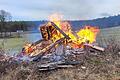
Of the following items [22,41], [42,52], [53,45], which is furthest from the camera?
[22,41]

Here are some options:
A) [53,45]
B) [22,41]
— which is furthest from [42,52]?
[22,41]

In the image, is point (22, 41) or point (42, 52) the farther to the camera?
point (22, 41)

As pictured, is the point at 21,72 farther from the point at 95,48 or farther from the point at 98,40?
the point at 98,40

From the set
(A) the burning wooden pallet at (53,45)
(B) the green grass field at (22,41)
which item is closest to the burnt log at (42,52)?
(A) the burning wooden pallet at (53,45)

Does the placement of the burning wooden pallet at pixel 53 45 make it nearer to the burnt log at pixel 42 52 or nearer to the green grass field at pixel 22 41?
the burnt log at pixel 42 52

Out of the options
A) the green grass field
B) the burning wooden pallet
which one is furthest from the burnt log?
the green grass field

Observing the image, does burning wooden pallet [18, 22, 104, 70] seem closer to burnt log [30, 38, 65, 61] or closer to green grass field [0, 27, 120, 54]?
burnt log [30, 38, 65, 61]

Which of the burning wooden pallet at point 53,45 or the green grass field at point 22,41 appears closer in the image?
the burning wooden pallet at point 53,45

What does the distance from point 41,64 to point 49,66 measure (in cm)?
39

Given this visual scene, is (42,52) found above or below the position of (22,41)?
above

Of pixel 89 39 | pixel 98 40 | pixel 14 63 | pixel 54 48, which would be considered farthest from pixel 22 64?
pixel 98 40

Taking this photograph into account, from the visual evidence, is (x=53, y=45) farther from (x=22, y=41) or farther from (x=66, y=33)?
(x=22, y=41)

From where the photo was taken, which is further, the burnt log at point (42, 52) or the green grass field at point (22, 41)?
the green grass field at point (22, 41)

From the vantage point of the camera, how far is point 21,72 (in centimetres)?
1038
